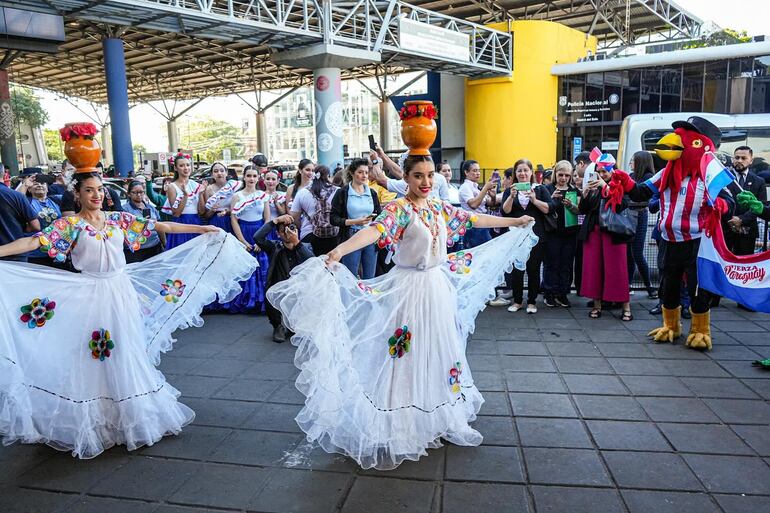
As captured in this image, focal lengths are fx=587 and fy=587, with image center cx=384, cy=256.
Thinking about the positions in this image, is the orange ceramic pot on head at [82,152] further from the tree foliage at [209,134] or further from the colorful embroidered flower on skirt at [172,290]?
the tree foliage at [209,134]

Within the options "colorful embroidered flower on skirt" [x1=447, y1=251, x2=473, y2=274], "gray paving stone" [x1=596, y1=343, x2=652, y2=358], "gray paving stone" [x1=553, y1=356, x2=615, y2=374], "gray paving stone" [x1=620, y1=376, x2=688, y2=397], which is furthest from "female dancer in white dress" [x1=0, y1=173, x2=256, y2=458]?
"gray paving stone" [x1=596, y1=343, x2=652, y2=358]

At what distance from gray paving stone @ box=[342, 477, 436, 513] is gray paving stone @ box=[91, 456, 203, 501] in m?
0.97

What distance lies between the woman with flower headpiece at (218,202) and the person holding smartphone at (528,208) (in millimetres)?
3275

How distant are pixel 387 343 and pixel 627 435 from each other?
165 cm

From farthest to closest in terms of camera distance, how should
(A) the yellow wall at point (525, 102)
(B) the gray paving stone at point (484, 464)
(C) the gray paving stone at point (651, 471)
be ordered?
(A) the yellow wall at point (525, 102)
(B) the gray paving stone at point (484, 464)
(C) the gray paving stone at point (651, 471)

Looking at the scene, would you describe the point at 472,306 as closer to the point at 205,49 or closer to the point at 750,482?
the point at 750,482

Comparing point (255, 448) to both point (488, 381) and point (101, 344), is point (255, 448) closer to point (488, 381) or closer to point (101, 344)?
point (101, 344)

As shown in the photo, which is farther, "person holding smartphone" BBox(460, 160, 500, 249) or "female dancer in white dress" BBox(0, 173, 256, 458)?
"person holding smartphone" BBox(460, 160, 500, 249)

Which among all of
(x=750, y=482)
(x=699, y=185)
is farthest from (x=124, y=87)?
(x=750, y=482)

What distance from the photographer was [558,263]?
702 centimetres

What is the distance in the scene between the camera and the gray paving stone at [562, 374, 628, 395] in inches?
174

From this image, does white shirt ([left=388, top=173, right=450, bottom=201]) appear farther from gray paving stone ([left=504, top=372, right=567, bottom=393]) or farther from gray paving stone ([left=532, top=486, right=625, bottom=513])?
gray paving stone ([left=532, top=486, right=625, bottom=513])

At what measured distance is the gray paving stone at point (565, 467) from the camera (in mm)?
3157

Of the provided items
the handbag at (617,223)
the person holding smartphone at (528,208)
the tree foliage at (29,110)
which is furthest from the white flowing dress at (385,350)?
the tree foliage at (29,110)
